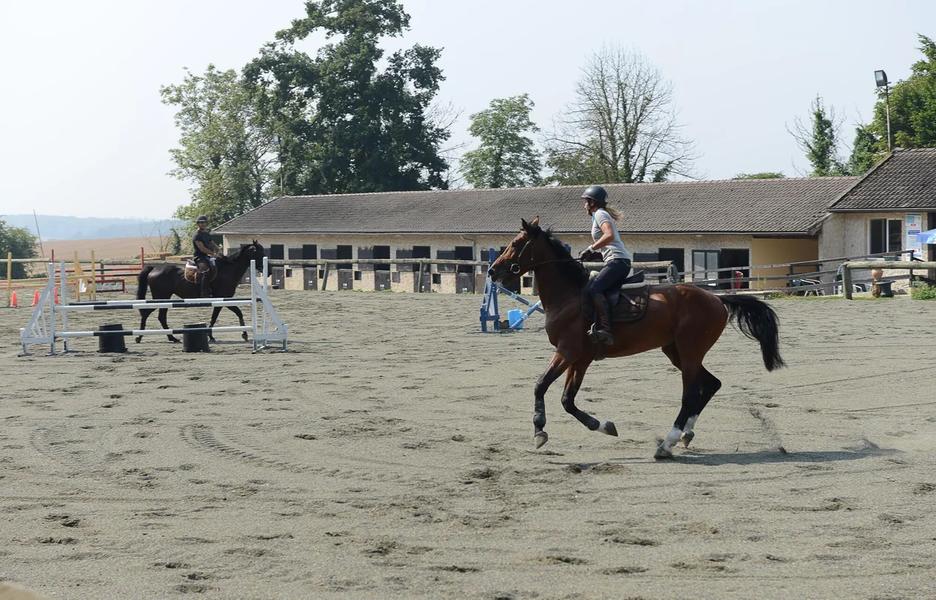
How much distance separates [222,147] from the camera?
7219 cm

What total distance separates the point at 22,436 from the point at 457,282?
104 feet

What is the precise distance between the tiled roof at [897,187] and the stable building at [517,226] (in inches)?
53.8

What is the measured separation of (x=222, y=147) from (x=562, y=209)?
32.4m

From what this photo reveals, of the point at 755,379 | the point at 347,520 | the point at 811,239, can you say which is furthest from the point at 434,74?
the point at 347,520

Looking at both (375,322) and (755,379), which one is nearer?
(755,379)

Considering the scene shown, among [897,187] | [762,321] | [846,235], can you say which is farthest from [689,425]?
[897,187]

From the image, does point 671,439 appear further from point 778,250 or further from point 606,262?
point 778,250

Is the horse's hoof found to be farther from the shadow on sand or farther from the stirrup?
the stirrup

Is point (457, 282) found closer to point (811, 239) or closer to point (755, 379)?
point (811, 239)

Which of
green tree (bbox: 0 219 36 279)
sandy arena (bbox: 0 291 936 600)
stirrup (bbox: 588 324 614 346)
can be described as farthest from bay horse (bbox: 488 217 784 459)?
green tree (bbox: 0 219 36 279)

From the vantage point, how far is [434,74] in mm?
65750

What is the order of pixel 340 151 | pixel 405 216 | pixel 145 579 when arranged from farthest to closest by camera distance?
pixel 340 151 < pixel 405 216 < pixel 145 579

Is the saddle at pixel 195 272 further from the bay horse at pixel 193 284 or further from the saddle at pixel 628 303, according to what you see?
the saddle at pixel 628 303

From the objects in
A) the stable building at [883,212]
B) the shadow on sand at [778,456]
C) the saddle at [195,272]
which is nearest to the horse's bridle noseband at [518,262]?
the shadow on sand at [778,456]
